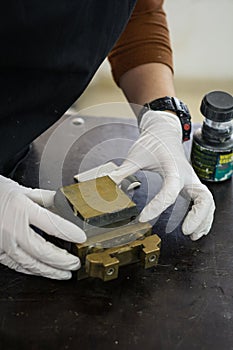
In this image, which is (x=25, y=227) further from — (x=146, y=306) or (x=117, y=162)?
(x=117, y=162)

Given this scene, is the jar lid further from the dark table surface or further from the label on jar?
the dark table surface

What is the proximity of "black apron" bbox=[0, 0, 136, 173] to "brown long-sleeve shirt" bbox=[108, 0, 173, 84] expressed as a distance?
177mm

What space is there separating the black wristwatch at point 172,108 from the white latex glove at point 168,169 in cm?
2

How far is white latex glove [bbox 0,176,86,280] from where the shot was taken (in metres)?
0.94

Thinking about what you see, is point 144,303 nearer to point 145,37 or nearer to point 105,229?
point 105,229

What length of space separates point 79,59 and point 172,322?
46 centimetres

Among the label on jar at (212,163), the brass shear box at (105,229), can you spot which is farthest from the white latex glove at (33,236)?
the label on jar at (212,163)

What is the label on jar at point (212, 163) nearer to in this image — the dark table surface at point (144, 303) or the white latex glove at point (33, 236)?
the dark table surface at point (144, 303)

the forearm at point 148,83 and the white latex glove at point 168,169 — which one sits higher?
the forearm at point 148,83

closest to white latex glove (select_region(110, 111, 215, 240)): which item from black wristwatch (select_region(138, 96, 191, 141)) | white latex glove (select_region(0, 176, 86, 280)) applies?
black wristwatch (select_region(138, 96, 191, 141))

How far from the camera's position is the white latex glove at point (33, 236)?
3.07 feet

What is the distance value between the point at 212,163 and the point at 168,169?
13cm

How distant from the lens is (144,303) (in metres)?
0.95

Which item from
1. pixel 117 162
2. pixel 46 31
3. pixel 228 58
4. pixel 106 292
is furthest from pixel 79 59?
pixel 228 58
